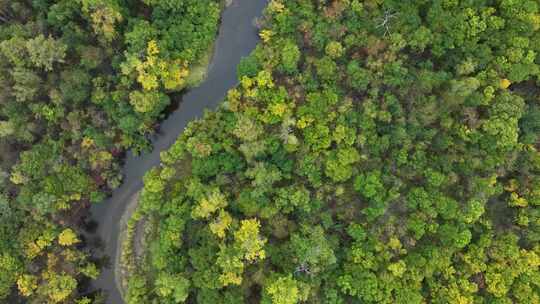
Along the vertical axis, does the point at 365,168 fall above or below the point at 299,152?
below

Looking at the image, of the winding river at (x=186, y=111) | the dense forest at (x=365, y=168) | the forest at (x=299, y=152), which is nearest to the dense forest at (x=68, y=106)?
the forest at (x=299, y=152)

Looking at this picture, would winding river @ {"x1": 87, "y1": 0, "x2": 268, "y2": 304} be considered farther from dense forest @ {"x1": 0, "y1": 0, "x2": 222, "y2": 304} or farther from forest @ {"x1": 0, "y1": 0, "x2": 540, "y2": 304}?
forest @ {"x1": 0, "y1": 0, "x2": 540, "y2": 304}

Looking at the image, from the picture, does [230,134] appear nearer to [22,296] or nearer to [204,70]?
[204,70]

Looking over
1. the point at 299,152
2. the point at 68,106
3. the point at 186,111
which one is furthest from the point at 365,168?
the point at 68,106

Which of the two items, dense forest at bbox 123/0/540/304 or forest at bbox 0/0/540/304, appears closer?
dense forest at bbox 123/0/540/304

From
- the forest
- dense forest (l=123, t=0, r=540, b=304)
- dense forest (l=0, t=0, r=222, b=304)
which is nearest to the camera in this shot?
dense forest (l=123, t=0, r=540, b=304)

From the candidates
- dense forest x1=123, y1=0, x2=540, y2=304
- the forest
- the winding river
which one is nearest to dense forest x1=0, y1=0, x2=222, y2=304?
the forest

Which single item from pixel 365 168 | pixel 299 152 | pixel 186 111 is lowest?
pixel 365 168

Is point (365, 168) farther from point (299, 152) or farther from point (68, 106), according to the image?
point (68, 106)
